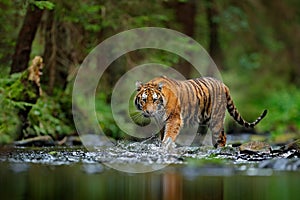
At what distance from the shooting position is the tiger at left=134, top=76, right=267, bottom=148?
8.72 metres

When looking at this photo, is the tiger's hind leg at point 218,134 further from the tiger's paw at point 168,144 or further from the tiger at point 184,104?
the tiger's paw at point 168,144

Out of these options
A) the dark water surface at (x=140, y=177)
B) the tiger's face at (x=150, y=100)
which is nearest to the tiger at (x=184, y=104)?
the tiger's face at (x=150, y=100)

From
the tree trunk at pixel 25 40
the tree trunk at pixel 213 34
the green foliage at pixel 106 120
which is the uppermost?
the tree trunk at pixel 213 34

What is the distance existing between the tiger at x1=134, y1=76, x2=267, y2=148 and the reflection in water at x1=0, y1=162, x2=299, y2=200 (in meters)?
1.67

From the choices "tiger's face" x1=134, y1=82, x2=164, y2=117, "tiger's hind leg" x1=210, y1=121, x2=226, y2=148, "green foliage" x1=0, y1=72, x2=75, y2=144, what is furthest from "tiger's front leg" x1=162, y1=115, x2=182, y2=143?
"green foliage" x1=0, y1=72, x2=75, y2=144

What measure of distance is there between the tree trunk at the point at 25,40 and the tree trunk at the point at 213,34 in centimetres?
584

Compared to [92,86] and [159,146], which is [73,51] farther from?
[159,146]

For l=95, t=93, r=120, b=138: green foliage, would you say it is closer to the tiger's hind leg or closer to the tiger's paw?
the tiger's hind leg

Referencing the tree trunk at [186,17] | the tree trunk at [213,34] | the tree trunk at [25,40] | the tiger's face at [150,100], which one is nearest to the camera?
the tiger's face at [150,100]

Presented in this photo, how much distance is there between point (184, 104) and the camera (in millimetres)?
9289

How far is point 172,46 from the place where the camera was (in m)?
13.0

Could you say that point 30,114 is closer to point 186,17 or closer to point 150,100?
point 150,100

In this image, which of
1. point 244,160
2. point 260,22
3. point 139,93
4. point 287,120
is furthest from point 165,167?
point 260,22

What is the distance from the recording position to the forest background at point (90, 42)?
10.9 m
